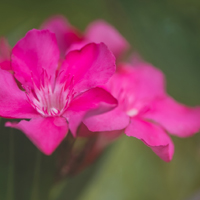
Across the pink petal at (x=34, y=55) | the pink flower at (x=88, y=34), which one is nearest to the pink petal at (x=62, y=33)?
the pink flower at (x=88, y=34)

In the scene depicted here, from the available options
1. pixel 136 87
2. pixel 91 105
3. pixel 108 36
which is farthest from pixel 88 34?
pixel 91 105

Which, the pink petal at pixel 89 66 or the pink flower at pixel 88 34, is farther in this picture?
the pink flower at pixel 88 34

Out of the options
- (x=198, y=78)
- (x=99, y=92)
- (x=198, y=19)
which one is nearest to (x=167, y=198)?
(x=198, y=78)

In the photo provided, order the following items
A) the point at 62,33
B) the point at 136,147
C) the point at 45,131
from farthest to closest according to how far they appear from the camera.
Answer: the point at 136,147
the point at 62,33
the point at 45,131

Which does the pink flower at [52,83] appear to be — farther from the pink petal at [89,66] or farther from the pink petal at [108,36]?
the pink petal at [108,36]

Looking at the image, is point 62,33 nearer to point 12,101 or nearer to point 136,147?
point 12,101
